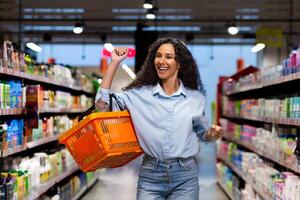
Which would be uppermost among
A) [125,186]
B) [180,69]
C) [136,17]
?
[136,17]

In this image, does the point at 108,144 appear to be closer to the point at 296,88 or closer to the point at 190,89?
the point at 190,89

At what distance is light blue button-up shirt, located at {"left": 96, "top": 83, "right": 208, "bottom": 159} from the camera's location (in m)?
3.13

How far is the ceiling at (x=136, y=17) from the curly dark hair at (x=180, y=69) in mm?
7975

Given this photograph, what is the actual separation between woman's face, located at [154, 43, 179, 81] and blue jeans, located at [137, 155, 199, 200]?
521mm

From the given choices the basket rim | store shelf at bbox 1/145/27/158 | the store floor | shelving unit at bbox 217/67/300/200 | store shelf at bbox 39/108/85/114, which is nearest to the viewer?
the basket rim

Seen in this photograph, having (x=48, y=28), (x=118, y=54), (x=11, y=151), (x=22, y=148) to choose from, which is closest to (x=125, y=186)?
(x=22, y=148)

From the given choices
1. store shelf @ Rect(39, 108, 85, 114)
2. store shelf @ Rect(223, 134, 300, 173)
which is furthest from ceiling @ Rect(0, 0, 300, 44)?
store shelf @ Rect(223, 134, 300, 173)

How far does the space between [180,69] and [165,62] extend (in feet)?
0.52

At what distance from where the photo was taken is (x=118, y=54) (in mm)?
3273

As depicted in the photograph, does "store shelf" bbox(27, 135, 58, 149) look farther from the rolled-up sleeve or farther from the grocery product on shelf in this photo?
the grocery product on shelf

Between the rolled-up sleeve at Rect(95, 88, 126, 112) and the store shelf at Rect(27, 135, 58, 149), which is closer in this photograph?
the rolled-up sleeve at Rect(95, 88, 126, 112)

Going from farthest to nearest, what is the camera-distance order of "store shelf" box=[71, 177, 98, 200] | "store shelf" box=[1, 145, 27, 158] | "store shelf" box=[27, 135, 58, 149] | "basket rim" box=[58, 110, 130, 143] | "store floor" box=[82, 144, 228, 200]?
"store floor" box=[82, 144, 228, 200] → "store shelf" box=[71, 177, 98, 200] → "store shelf" box=[27, 135, 58, 149] → "store shelf" box=[1, 145, 27, 158] → "basket rim" box=[58, 110, 130, 143]

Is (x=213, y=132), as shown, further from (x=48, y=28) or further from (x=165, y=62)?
(x=48, y=28)

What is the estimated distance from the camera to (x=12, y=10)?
45.1ft
